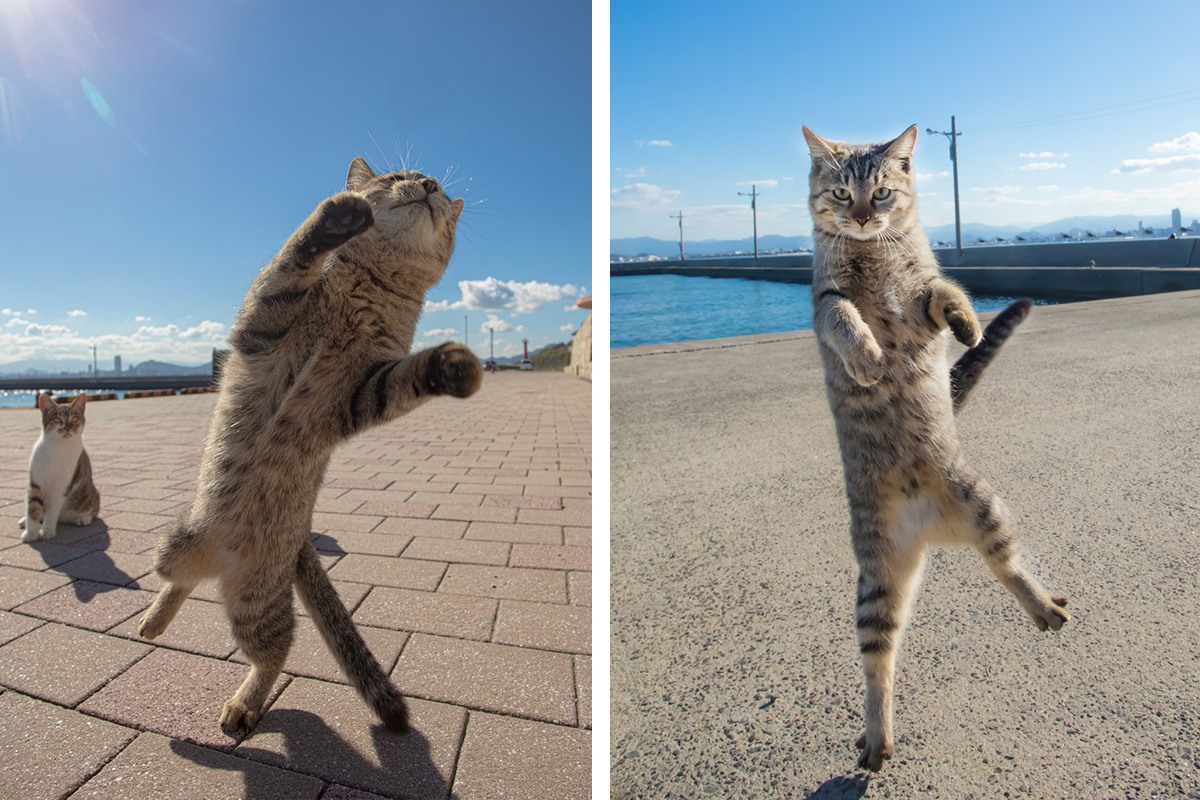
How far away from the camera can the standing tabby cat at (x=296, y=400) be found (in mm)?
1423

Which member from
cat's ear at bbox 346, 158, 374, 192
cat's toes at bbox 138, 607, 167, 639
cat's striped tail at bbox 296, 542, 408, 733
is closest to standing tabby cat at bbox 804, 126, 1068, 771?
cat's ear at bbox 346, 158, 374, 192

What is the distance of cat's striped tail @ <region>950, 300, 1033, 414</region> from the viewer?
3.73 ft

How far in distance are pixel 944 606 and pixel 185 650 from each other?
2.39 metres

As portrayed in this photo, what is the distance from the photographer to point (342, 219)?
129 cm

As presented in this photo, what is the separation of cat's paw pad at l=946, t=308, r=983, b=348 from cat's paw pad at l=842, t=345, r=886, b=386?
0.15 m

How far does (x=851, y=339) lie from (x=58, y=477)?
3882 millimetres

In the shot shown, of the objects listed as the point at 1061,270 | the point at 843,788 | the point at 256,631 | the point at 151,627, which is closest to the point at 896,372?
the point at 843,788

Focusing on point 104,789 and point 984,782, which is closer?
point 104,789

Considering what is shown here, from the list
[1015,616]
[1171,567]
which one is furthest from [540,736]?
[1171,567]

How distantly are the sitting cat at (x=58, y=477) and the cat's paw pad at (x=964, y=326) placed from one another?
3.92 metres

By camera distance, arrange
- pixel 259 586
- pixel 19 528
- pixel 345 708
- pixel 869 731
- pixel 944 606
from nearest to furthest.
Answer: pixel 869 731 → pixel 259 586 → pixel 345 708 → pixel 944 606 → pixel 19 528

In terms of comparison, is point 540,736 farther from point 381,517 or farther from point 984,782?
point 381,517

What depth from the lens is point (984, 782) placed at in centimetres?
136

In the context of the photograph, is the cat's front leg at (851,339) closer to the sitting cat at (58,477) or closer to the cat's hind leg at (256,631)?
the cat's hind leg at (256,631)
